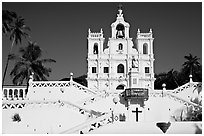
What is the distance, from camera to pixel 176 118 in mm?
22188

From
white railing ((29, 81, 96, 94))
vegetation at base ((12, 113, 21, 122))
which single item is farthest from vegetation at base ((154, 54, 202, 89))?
vegetation at base ((12, 113, 21, 122))

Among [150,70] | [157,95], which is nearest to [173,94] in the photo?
[157,95]

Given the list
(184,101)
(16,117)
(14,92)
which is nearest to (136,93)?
(184,101)

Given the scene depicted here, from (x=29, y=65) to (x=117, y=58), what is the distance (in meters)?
8.85

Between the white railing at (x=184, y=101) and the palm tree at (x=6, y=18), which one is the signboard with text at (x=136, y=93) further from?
the palm tree at (x=6, y=18)

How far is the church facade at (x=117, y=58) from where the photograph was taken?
33656 mm

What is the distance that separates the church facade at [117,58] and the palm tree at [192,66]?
7477 millimetres

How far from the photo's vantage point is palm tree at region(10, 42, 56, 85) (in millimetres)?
32969

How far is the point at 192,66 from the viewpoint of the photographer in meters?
39.5

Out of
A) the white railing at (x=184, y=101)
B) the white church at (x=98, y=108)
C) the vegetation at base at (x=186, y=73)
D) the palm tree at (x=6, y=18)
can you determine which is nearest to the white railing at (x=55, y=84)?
the white church at (x=98, y=108)

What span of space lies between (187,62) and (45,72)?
16772mm

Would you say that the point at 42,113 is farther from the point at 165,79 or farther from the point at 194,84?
the point at 165,79

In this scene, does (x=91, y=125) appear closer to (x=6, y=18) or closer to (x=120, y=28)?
(x=6, y=18)

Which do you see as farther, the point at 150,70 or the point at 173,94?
the point at 150,70
